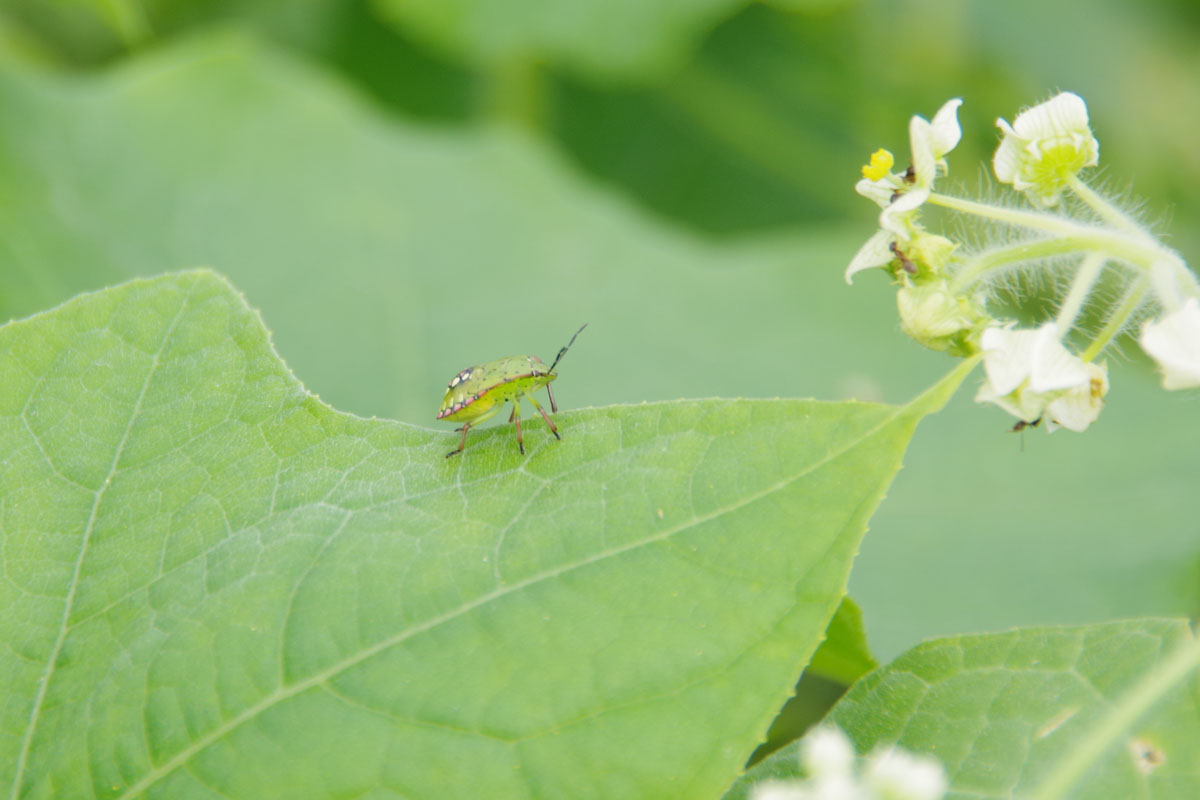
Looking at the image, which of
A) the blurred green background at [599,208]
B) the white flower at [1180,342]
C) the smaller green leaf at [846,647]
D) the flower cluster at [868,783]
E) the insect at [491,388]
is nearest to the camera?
the flower cluster at [868,783]

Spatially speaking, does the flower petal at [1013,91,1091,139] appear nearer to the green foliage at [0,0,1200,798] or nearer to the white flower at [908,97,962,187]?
the white flower at [908,97,962,187]

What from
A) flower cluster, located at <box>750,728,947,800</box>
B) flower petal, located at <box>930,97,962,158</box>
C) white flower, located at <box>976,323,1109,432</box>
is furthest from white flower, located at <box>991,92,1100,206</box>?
flower cluster, located at <box>750,728,947,800</box>

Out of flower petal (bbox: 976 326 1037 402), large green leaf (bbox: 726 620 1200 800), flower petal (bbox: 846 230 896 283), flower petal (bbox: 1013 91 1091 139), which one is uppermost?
flower petal (bbox: 1013 91 1091 139)

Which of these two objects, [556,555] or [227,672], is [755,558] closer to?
[556,555]

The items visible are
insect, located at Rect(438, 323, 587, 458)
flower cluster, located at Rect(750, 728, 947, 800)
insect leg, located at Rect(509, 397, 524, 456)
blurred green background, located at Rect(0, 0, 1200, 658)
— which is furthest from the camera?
blurred green background, located at Rect(0, 0, 1200, 658)

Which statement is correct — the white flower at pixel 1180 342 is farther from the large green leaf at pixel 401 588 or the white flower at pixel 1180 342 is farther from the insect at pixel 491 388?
the insect at pixel 491 388

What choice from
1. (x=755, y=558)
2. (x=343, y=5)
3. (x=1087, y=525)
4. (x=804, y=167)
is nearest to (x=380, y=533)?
(x=755, y=558)

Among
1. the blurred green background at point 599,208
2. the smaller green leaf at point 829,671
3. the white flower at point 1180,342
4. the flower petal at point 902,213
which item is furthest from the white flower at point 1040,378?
the blurred green background at point 599,208
